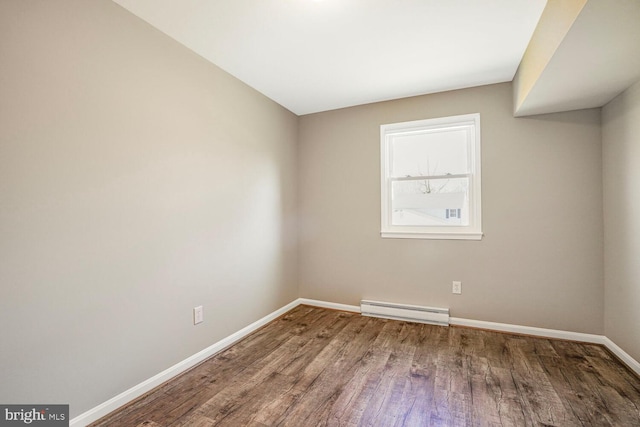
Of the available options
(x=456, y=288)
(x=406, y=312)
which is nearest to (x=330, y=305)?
(x=406, y=312)

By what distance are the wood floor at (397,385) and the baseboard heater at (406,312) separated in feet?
0.75

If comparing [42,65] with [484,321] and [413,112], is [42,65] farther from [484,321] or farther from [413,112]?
[484,321]

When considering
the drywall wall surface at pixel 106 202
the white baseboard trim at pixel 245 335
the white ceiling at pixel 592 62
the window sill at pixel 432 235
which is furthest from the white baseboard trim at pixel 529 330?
the drywall wall surface at pixel 106 202

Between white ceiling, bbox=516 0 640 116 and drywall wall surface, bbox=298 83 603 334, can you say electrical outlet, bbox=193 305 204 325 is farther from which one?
white ceiling, bbox=516 0 640 116

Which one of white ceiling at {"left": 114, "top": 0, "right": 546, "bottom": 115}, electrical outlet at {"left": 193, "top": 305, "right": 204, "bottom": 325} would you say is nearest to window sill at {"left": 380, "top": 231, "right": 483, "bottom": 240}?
white ceiling at {"left": 114, "top": 0, "right": 546, "bottom": 115}

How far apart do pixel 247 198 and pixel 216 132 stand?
68 cm

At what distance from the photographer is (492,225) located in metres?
2.82

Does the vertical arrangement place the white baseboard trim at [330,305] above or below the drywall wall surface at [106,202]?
below

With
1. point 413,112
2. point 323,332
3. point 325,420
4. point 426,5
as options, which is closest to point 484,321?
point 323,332

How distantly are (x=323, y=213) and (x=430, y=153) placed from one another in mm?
1407

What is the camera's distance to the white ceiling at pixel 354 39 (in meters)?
1.77

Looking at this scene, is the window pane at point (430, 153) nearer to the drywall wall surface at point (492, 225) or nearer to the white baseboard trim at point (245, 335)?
the drywall wall surface at point (492, 225)

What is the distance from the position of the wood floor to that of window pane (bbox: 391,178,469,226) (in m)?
1.15

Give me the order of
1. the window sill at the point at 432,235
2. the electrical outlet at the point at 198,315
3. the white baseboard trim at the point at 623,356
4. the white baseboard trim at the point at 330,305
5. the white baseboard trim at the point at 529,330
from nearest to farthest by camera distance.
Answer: the white baseboard trim at the point at 623,356
the electrical outlet at the point at 198,315
the white baseboard trim at the point at 529,330
the window sill at the point at 432,235
the white baseboard trim at the point at 330,305
